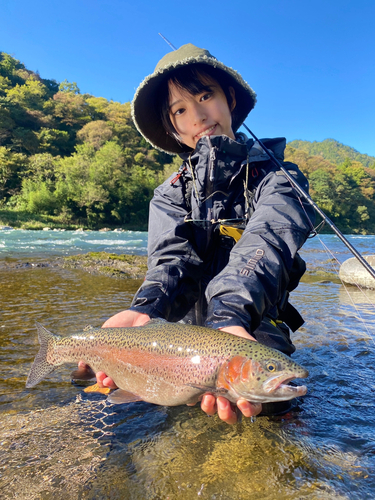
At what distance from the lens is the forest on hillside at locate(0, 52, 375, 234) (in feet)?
154

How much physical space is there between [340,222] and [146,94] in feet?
232

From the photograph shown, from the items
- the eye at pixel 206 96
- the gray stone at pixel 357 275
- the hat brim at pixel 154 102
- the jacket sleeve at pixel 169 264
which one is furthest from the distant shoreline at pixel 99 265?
the eye at pixel 206 96

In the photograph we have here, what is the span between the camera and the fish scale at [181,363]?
1.54 meters

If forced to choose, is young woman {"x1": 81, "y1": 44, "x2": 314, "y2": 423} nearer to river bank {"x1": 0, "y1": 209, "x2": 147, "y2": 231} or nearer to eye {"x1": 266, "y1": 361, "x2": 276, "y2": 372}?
eye {"x1": 266, "y1": 361, "x2": 276, "y2": 372}

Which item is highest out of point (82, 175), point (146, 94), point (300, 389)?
point (82, 175)

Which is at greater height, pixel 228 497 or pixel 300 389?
pixel 300 389

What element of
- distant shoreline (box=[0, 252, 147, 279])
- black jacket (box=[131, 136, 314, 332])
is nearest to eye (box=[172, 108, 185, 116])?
black jacket (box=[131, 136, 314, 332])

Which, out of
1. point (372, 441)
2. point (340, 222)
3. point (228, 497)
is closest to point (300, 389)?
point (228, 497)

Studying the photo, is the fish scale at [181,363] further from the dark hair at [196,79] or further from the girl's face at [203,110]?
the dark hair at [196,79]

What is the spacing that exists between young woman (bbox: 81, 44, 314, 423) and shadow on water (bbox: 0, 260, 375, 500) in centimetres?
38

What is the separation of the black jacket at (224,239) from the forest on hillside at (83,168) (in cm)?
3804

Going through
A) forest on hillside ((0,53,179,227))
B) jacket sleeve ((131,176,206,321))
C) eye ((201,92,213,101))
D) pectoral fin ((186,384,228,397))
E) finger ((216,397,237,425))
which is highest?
forest on hillside ((0,53,179,227))

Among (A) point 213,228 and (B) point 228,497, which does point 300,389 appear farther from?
(A) point 213,228

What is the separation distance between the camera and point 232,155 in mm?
2674
